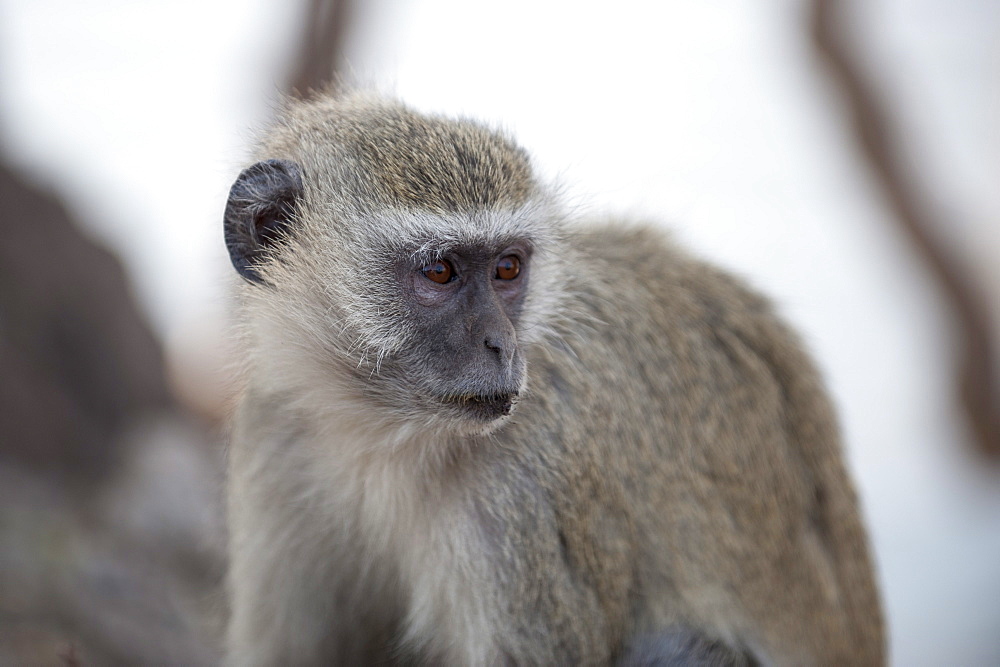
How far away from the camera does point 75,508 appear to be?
4305mm

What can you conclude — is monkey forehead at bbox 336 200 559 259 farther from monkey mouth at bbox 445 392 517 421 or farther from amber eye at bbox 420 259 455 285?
monkey mouth at bbox 445 392 517 421

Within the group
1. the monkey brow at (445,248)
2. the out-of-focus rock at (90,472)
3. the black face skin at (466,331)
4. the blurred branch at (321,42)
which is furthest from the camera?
the blurred branch at (321,42)

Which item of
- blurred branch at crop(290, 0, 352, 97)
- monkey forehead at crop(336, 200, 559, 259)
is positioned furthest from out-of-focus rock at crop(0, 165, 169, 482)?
monkey forehead at crop(336, 200, 559, 259)

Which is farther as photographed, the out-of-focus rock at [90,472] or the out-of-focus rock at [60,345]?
the out-of-focus rock at [60,345]

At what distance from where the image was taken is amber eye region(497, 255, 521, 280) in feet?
7.59

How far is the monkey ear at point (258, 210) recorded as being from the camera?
2.25 meters

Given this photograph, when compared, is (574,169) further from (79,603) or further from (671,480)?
(79,603)

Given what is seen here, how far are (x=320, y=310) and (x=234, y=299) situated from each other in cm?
35

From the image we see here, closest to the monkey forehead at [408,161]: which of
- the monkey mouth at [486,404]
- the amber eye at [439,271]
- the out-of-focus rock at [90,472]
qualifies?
the amber eye at [439,271]

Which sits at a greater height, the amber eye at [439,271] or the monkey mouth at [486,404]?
the amber eye at [439,271]

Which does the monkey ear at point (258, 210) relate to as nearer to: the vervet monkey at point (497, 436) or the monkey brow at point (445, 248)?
the vervet monkey at point (497, 436)

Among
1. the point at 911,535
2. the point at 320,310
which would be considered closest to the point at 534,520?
the point at 320,310

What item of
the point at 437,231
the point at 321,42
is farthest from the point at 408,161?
the point at 321,42

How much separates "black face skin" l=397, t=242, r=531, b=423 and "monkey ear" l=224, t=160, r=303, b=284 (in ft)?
1.21
